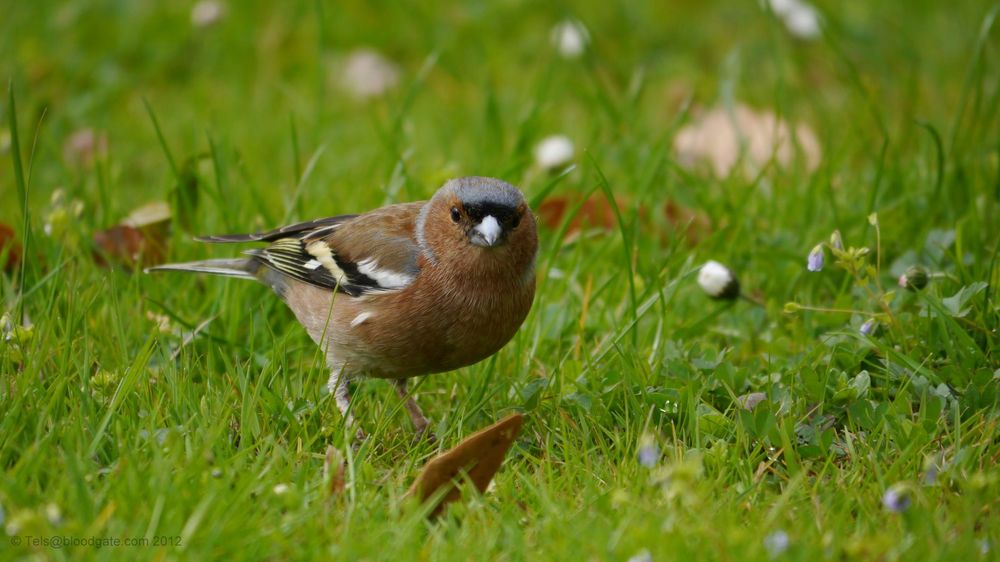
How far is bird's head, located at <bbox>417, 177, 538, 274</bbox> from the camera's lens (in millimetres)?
3609

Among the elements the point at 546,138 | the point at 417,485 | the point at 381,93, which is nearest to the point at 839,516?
the point at 417,485

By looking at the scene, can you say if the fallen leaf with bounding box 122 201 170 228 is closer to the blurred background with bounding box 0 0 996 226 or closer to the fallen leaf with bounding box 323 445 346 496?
the blurred background with bounding box 0 0 996 226

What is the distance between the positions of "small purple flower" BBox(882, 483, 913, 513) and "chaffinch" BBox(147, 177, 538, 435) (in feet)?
4.41

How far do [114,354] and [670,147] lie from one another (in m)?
2.68

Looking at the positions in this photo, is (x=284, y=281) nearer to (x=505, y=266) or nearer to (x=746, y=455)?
(x=505, y=266)

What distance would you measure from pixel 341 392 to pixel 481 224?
0.76 meters

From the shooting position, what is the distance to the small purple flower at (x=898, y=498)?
9.03 ft

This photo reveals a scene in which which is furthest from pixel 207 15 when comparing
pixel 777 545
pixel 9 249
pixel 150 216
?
pixel 777 545

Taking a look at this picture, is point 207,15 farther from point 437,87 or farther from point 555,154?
point 555,154

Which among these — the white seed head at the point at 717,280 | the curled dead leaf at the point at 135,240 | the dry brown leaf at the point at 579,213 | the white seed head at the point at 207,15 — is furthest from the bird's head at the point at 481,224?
the white seed head at the point at 207,15

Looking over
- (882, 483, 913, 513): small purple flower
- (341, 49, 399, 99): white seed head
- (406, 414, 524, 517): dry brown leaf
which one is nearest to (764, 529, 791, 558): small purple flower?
(882, 483, 913, 513): small purple flower

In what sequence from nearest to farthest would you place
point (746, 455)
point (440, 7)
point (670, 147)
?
point (746, 455) → point (670, 147) → point (440, 7)

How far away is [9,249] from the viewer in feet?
13.7

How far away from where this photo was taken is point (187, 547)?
263cm
